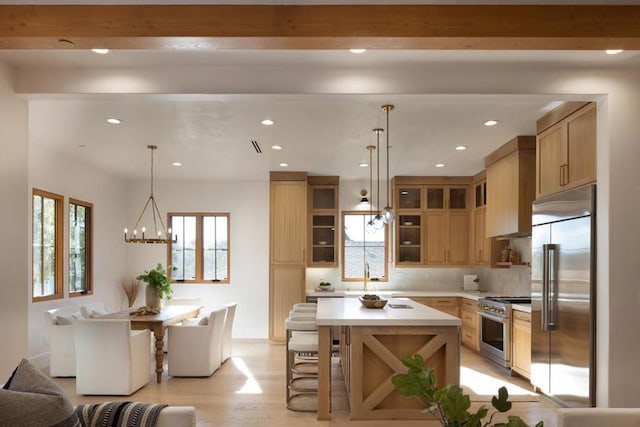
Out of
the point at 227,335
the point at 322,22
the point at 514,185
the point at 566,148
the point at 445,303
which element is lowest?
the point at 227,335

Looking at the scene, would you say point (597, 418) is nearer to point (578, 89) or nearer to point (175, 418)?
point (175, 418)

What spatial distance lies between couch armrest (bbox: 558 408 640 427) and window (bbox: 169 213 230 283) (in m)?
7.20

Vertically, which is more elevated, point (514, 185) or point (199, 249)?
point (514, 185)

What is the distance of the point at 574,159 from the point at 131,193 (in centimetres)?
714

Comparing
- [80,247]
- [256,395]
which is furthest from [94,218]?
[256,395]

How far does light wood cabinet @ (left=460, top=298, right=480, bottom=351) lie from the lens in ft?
Result: 22.8

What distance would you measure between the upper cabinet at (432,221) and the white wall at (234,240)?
7.68 ft

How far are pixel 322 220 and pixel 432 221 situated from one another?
5.95ft

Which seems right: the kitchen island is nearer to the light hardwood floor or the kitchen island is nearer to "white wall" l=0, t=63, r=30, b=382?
the light hardwood floor

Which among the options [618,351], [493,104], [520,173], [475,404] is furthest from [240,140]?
[618,351]

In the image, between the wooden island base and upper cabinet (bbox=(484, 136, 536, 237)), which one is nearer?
the wooden island base

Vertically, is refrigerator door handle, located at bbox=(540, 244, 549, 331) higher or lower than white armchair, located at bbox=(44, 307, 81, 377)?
higher

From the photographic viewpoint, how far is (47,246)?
6.55 metres

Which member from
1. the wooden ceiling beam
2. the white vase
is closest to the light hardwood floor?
the white vase
